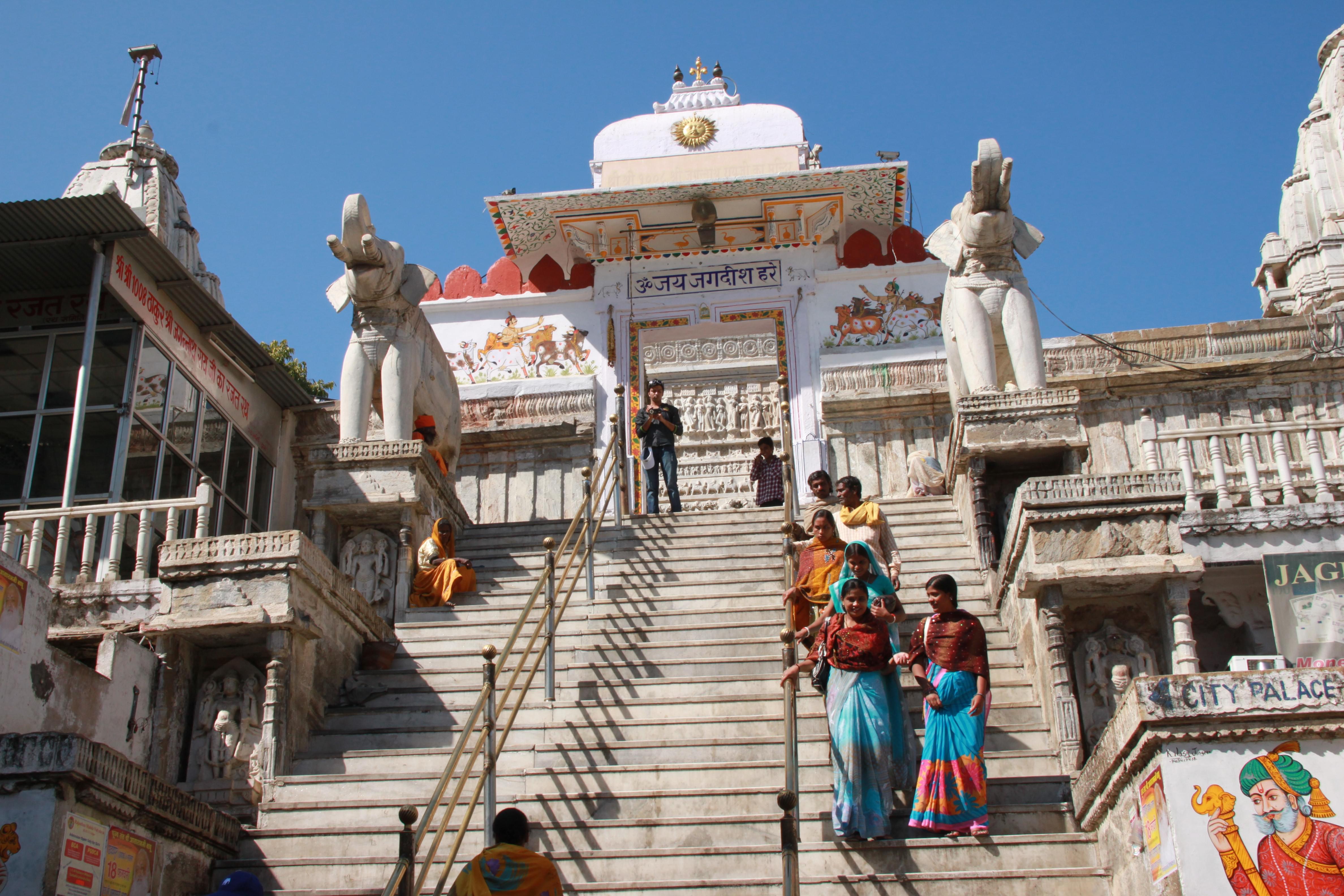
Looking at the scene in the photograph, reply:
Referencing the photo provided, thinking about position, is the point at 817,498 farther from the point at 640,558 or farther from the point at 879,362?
the point at 879,362

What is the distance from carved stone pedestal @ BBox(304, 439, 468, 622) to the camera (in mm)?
11445

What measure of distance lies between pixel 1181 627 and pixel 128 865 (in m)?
6.25

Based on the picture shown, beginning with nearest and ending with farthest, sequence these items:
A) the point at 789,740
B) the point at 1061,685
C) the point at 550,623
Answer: the point at 789,740
the point at 1061,685
the point at 550,623

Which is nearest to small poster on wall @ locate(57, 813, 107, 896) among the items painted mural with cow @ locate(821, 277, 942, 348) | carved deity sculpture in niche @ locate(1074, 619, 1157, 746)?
carved deity sculpture in niche @ locate(1074, 619, 1157, 746)

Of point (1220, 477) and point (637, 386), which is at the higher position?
point (637, 386)

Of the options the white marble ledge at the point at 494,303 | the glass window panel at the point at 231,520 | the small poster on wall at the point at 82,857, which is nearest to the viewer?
the small poster on wall at the point at 82,857

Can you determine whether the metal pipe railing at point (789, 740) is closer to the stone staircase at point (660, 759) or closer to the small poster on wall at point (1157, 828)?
the stone staircase at point (660, 759)

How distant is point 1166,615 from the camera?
881 cm

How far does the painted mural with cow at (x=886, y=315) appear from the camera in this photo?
54.1 ft

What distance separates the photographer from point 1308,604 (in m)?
9.66

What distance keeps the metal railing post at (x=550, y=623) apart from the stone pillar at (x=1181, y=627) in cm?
392

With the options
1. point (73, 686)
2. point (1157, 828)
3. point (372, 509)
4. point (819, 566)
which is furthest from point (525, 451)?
point (1157, 828)

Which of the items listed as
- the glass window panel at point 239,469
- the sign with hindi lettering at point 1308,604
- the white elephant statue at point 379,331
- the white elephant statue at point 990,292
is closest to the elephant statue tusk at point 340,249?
the white elephant statue at point 379,331

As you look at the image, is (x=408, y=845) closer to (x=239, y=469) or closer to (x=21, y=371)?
(x=239, y=469)
